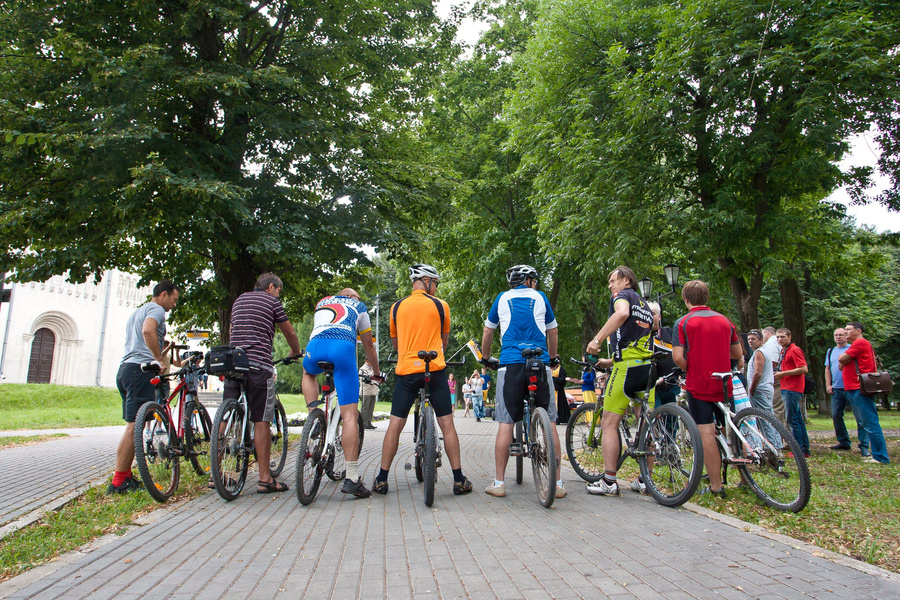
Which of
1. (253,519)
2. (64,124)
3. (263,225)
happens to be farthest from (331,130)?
(253,519)

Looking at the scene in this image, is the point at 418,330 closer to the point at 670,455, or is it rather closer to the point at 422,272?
the point at 422,272

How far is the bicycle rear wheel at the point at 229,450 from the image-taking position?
5254mm

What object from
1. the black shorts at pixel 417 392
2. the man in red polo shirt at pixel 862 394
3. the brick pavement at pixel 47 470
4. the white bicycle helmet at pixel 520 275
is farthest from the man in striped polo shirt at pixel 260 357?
the man in red polo shirt at pixel 862 394

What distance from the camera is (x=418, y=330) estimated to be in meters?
5.64

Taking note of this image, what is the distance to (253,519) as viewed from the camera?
4.72 m

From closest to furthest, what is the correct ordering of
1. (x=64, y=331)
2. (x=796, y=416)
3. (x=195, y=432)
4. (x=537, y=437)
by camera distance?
(x=537, y=437)
(x=195, y=432)
(x=796, y=416)
(x=64, y=331)

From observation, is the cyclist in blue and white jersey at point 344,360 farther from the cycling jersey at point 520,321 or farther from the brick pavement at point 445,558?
the cycling jersey at point 520,321

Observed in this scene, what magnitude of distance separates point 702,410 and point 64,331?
41.0 metres

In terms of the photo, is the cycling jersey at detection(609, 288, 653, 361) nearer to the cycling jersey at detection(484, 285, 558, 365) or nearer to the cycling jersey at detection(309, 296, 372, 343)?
the cycling jersey at detection(484, 285, 558, 365)

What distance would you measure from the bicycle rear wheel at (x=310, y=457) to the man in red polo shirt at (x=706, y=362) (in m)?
3.21

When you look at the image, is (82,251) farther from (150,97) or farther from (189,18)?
(189,18)

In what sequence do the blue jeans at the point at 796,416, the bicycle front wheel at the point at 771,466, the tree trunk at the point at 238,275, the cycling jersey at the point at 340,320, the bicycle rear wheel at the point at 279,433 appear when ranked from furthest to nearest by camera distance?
1. the tree trunk at the point at 238,275
2. the blue jeans at the point at 796,416
3. the bicycle rear wheel at the point at 279,433
4. the cycling jersey at the point at 340,320
5. the bicycle front wheel at the point at 771,466

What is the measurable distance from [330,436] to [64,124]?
20.2 ft

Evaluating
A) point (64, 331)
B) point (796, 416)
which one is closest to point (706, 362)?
point (796, 416)
